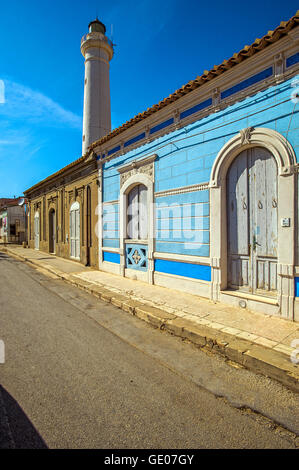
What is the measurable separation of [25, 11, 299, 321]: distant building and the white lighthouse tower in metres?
7.77

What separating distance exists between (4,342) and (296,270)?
188 inches

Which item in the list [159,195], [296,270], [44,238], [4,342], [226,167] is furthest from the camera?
[44,238]

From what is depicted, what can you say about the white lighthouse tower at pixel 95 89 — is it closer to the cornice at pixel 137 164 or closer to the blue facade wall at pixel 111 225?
the blue facade wall at pixel 111 225

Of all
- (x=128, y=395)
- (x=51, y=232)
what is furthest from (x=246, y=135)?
(x=51, y=232)

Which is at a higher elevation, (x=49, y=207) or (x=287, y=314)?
(x=49, y=207)

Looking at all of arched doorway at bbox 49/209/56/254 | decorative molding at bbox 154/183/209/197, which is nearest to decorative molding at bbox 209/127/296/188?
decorative molding at bbox 154/183/209/197

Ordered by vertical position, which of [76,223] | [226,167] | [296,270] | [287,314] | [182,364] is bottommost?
[182,364]

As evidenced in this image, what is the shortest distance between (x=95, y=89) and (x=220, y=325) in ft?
55.1

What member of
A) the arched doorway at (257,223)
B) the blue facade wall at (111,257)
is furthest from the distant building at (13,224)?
the arched doorway at (257,223)

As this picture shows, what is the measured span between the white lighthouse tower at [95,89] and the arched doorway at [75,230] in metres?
5.42

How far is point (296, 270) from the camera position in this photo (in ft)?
14.1

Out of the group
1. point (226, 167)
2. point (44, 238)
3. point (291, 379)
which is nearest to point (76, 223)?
point (44, 238)

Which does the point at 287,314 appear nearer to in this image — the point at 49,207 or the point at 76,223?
the point at 76,223
